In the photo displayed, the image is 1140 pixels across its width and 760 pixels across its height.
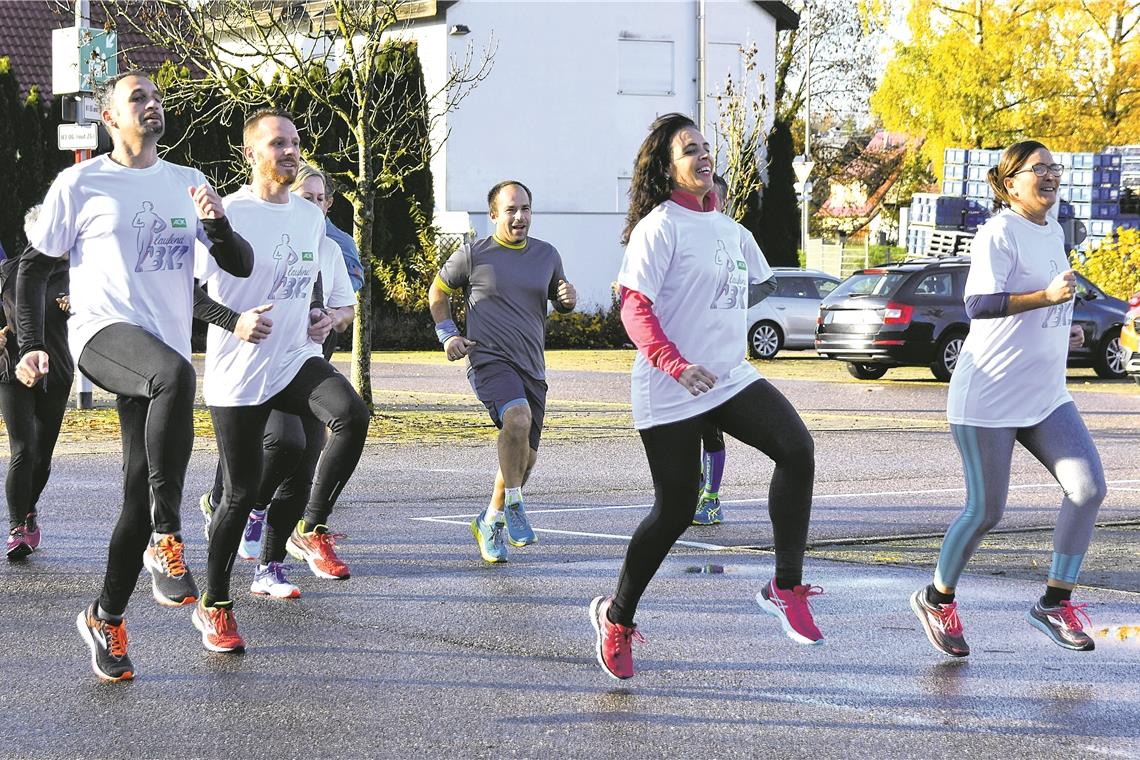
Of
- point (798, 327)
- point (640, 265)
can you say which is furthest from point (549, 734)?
point (798, 327)

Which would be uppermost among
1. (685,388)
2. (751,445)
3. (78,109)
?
(78,109)

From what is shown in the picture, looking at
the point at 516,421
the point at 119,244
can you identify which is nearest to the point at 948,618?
the point at 516,421

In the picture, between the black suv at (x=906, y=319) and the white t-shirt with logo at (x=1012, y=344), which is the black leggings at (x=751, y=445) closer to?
the white t-shirt with logo at (x=1012, y=344)

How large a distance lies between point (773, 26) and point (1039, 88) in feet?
22.2

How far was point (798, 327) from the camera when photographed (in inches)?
1185

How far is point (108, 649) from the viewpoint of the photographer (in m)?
5.79

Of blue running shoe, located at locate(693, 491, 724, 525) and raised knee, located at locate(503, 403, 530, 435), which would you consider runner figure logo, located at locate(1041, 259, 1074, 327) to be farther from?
blue running shoe, located at locate(693, 491, 724, 525)

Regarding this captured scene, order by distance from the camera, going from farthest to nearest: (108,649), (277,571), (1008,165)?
(277,571)
(1008,165)
(108,649)

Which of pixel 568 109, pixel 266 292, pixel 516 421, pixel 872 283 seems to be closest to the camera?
pixel 266 292

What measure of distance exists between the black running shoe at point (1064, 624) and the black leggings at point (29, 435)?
4.78 meters

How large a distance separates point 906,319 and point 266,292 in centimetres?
1757

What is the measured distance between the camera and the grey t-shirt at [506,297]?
8789 millimetres

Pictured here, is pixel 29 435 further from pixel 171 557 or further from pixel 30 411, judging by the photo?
pixel 171 557

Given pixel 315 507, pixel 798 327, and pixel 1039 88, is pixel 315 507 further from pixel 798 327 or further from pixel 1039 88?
pixel 1039 88
